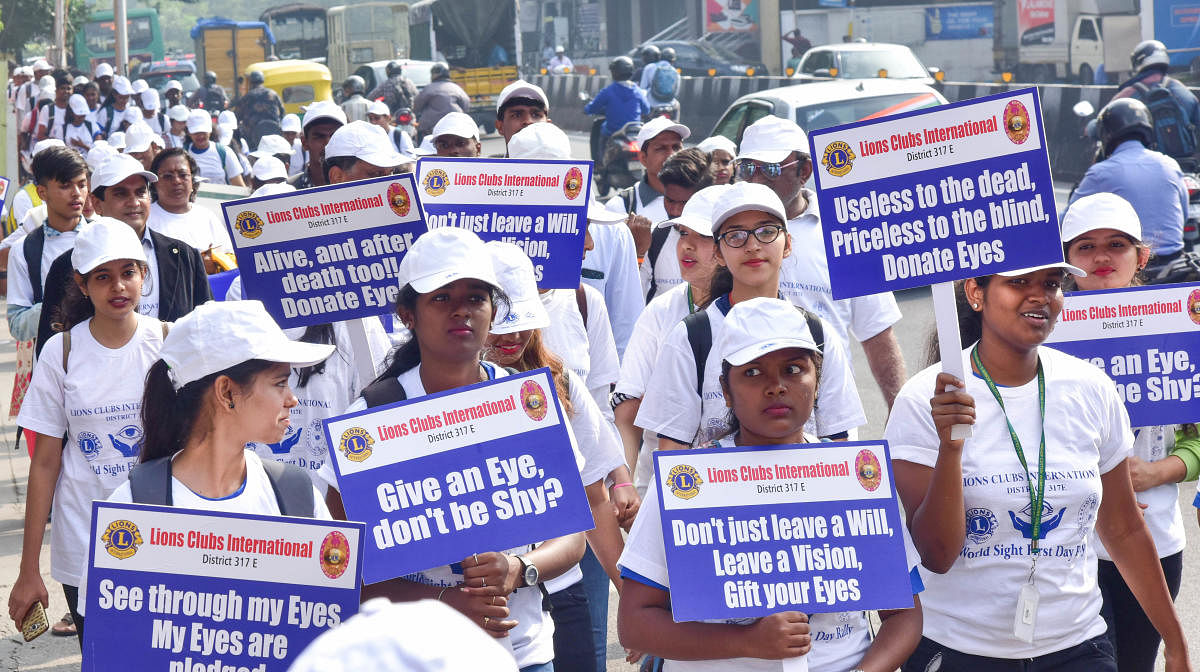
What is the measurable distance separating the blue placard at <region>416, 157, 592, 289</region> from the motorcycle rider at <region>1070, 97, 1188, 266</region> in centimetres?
433

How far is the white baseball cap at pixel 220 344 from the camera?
344 cm

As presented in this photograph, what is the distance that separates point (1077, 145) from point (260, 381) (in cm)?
1948

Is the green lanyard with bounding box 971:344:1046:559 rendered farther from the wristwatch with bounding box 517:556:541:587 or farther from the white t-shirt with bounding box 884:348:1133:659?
the wristwatch with bounding box 517:556:541:587

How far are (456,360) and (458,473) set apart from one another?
34cm

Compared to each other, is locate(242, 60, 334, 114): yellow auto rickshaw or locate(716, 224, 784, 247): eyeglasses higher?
locate(242, 60, 334, 114): yellow auto rickshaw

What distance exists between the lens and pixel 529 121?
7.86 m

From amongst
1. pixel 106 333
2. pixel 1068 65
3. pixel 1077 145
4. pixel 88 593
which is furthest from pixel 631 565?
pixel 1068 65

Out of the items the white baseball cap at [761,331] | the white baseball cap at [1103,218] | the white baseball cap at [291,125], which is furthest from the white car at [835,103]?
the white baseball cap at [761,331]

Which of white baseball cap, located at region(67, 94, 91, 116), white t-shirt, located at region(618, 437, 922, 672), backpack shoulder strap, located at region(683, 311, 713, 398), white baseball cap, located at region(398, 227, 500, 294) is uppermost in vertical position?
white baseball cap, located at region(67, 94, 91, 116)

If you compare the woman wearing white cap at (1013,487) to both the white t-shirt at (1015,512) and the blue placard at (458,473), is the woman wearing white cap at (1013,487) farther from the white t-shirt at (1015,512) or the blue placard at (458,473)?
the blue placard at (458,473)

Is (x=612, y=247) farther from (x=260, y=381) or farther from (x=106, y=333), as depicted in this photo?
(x=260, y=381)

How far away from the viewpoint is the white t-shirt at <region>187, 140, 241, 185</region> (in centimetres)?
1579

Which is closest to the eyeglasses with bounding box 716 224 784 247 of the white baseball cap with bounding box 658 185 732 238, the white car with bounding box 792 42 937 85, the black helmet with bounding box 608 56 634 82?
the white baseball cap with bounding box 658 185 732 238

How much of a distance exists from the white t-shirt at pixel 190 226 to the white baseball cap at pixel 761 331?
5257mm
